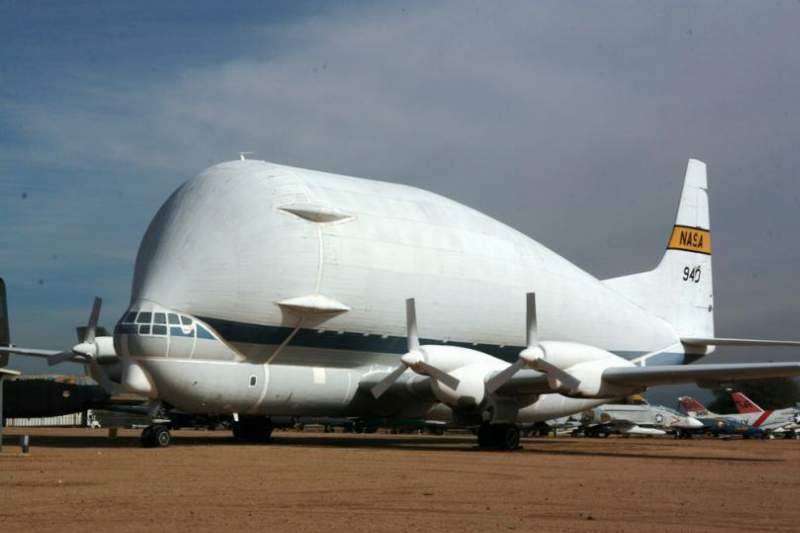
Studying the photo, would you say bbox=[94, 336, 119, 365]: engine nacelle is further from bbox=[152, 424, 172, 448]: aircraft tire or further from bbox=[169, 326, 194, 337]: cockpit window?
bbox=[152, 424, 172, 448]: aircraft tire

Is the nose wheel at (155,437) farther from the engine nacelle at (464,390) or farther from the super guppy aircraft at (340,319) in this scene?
the engine nacelle at (464,390)

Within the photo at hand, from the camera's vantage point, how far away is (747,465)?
73.2ft

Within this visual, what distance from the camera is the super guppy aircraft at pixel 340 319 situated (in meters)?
25.9

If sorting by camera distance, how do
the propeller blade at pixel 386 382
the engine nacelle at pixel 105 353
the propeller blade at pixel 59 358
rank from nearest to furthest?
the propeller blade at pixel 386 382, the engine nacelle at pixel 105 353, the propeller blade at pixel 59 358

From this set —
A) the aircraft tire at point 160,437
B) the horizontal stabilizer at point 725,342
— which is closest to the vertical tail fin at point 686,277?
the horizontal stabilizer at point 725,342

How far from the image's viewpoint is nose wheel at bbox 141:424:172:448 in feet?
83.6

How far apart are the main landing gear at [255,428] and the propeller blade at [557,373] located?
10.3m

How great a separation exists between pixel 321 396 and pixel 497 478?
1295cm

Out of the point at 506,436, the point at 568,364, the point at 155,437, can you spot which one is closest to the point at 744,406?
the point at 506,436

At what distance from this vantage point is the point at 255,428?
31.7 meters

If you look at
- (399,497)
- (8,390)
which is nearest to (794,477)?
(399,497)

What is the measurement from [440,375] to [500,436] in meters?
3.07

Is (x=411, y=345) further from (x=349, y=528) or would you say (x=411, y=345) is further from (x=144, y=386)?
(x=349, y=528)

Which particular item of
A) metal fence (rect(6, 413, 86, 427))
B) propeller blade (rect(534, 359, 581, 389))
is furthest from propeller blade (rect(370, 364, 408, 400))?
metal fence (rect(6, 413, 86, 427))
